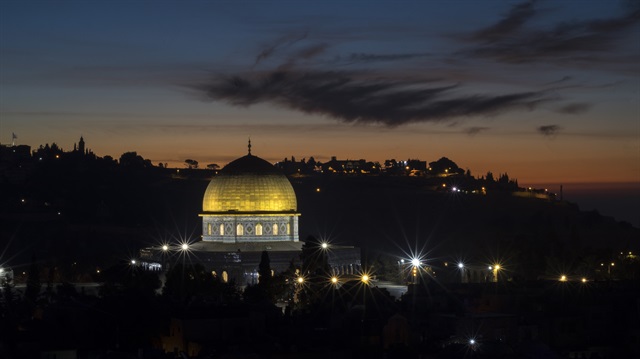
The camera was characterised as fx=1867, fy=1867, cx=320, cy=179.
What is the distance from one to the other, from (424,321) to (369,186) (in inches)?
4809

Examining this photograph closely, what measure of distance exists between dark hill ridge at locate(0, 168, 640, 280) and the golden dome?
71.2 feet

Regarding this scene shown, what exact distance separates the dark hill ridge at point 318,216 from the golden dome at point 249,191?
71.2ft

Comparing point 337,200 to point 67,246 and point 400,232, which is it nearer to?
point 400,232

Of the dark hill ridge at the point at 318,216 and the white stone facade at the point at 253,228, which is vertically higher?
the dark hill ridge at the point at 318,216

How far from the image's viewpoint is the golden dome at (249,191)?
346 feet

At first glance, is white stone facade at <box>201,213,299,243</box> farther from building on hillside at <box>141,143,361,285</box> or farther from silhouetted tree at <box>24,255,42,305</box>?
silhouetted tree at <box>24,255,42,305</box>

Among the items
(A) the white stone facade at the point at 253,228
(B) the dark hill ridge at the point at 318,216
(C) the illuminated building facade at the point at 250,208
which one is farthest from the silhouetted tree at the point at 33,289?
(B) the dark hill ridge at the point at 318,216

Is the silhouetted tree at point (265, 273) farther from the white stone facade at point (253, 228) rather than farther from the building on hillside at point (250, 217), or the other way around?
the white stone facade at point (253, 228)

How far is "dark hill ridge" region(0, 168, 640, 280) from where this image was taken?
14775 centimetres

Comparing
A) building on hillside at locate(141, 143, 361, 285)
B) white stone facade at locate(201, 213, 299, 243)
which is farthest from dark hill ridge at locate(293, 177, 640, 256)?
white stone facade at locate(201, 213, 299, 243)

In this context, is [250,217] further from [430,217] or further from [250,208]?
[430,217]

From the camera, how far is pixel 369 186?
19362 cm

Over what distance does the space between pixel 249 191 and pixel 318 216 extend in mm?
66604

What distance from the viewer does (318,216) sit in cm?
17175
